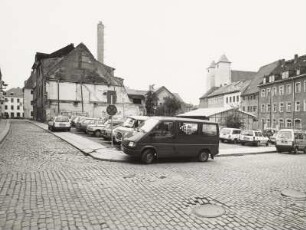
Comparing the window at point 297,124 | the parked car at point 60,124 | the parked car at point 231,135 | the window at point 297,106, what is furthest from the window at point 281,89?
the parked car at point 60,124

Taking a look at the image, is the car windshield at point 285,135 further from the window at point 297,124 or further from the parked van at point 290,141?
the window at point 297,124

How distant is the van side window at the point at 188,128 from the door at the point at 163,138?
0.46 meters

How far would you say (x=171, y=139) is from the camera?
11812mm

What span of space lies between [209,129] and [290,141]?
32.2 ft

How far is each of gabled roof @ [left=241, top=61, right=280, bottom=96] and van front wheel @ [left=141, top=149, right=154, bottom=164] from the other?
48.5 m

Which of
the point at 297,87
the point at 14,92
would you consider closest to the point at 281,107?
the point at 297,87

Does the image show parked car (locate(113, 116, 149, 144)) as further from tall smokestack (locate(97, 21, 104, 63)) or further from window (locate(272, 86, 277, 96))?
window (locate(272, 86, 277, 96))

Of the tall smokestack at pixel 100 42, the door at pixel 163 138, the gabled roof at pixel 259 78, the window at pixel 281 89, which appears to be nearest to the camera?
the door at pixel 163 138

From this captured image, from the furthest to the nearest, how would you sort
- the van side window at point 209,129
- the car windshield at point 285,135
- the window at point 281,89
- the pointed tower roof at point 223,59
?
1. the pointed tower roof at point 223,59
2. the window at point 281,89
3. the car windshield at point 285,135
4. the van side window at point 209,129

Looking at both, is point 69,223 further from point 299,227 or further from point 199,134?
point 199,134

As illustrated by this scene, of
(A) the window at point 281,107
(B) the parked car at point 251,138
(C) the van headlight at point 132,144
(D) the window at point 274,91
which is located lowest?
(B) the parked car at point 251,138

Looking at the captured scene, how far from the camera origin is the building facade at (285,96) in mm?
42031

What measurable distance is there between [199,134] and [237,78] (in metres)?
78.6

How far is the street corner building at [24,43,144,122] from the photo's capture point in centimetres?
3959
